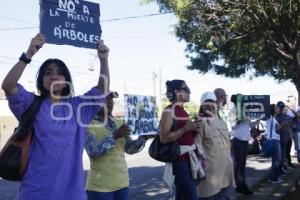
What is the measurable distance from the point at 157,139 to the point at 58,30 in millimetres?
1865

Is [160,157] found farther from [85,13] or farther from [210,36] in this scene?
[210,36]

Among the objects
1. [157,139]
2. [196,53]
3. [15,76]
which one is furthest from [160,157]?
[196,53]

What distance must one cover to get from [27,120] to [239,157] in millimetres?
6323

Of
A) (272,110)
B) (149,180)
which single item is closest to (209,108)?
(272,110)

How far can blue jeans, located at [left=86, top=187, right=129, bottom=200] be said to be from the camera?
468 cm

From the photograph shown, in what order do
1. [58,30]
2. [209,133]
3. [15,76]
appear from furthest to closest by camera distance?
[209,133] → [58,30] → [15,76]

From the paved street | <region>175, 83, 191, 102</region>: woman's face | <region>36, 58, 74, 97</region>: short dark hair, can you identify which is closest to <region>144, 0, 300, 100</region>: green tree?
the paved street

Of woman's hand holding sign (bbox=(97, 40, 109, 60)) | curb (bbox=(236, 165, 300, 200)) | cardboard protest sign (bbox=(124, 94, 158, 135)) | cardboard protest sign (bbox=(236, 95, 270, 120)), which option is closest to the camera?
woman's hand holding sign (bbox=(97, 40, 109, 60))

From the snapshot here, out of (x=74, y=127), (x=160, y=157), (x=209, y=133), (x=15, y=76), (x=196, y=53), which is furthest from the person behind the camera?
(x=196, y=53)

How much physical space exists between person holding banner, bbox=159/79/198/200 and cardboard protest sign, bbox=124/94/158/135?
692 mm

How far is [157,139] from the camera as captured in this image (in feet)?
18.4

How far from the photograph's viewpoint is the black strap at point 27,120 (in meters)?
3.21

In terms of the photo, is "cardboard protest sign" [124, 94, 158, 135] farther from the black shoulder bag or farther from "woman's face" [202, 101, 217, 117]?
"woman's face" [202, 101, 217, 117]

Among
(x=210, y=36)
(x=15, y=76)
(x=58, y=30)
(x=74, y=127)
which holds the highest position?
(x=210, y=36)
